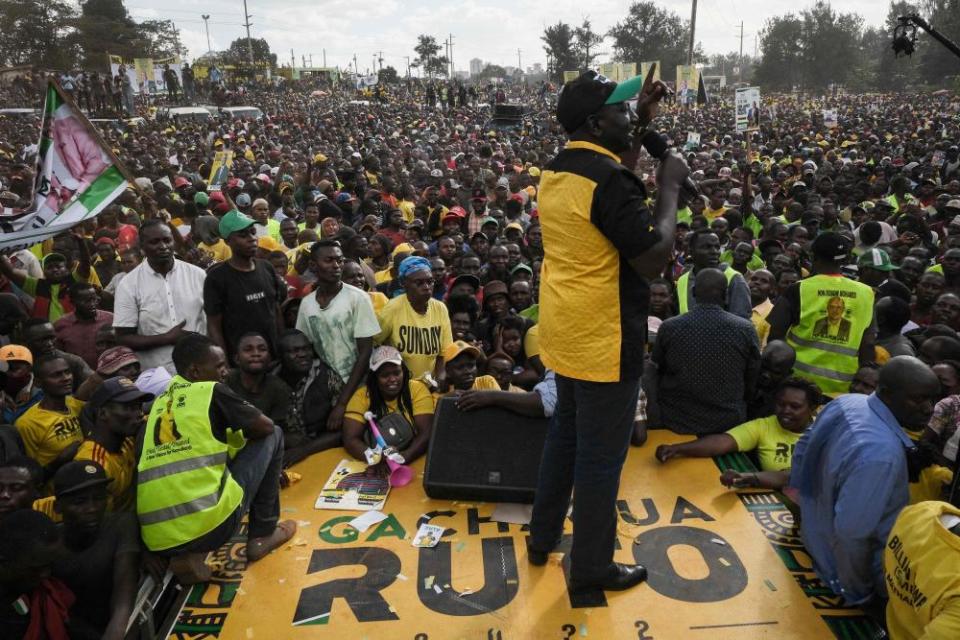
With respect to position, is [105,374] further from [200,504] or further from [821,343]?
[821,343]

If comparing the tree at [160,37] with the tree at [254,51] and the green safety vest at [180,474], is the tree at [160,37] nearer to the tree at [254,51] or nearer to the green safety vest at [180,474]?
the tree at [254,51]

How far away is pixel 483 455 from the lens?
12.6 ft

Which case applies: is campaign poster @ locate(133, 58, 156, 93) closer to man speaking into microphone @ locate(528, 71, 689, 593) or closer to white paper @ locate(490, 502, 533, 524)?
white paper @ locate(490, 502, 533, 524)

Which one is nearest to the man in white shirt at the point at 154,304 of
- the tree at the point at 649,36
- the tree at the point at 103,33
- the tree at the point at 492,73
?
the tree at the point at 103,33

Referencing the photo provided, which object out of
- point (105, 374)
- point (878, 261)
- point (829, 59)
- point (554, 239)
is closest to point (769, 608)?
point (554, 239)

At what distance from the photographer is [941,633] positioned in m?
1.94

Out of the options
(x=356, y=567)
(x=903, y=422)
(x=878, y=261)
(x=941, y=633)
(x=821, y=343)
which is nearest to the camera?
(x=941, y=633)

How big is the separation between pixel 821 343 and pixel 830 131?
22.5 metres

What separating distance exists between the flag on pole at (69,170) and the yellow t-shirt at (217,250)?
2.35m

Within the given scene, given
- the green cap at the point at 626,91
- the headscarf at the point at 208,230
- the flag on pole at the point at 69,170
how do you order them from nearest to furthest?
1. the green cap at the point at 626,91
2. the flag on pole at the point at 69,170
3. the headscarf at the point at 208,230

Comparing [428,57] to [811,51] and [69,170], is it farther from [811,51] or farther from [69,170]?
[69,170]

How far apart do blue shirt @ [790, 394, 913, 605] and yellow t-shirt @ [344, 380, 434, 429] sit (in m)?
2.41

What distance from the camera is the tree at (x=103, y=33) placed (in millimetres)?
40000

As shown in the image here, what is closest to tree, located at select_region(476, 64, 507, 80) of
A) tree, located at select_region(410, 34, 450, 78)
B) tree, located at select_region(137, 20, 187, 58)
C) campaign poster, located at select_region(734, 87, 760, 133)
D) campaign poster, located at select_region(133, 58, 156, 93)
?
tree, located at select_region(410, 34, 450, 78)
